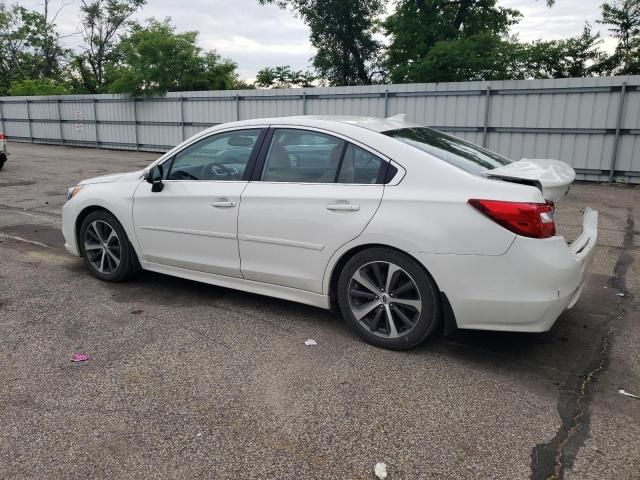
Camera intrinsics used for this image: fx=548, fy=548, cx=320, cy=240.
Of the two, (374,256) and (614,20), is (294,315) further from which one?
(614,20)

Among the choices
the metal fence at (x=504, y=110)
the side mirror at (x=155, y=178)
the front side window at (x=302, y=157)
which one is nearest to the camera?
the front side window at (x=302, y=157)

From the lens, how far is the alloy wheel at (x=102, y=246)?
507 centimetres

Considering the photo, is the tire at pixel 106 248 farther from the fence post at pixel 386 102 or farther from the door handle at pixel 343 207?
the fence post at pixel 386 102

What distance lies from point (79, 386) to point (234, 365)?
35.9 inches

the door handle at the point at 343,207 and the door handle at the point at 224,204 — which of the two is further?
the door handle at the point at 224,204

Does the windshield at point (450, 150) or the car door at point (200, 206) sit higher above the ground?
the windshield at point (450, 150)

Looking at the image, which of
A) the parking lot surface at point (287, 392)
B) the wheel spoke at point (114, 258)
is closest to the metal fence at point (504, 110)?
the parking lot surface at point (287, 392)

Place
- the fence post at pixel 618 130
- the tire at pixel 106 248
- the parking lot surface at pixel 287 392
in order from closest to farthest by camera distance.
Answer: the parking lot surface at pixel 287 392, the tire at pixel 106 248, the fence post at pixel 618 130

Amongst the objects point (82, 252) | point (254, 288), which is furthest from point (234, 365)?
point (82, 252)

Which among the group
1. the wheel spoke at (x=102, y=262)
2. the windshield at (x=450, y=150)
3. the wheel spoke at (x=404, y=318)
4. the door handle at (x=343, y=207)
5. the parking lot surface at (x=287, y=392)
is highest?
the windshield at (x=450, y=150)

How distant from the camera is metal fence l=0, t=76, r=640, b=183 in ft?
39.3

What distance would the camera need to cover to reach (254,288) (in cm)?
427

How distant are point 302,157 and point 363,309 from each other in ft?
3.98

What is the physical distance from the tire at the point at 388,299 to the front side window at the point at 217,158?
50.8 inches
